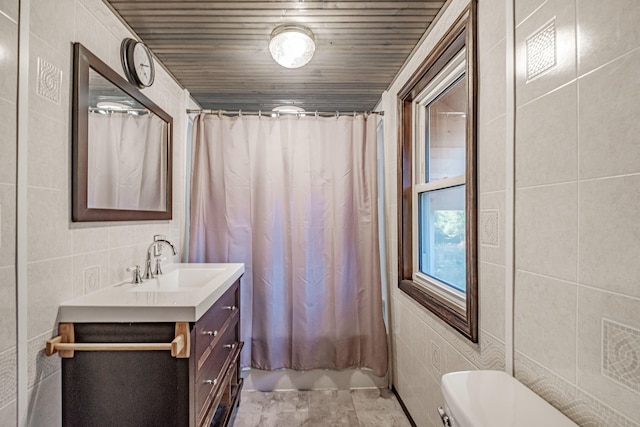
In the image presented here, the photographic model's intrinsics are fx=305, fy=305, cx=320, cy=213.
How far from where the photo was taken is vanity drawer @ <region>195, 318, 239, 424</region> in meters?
1.20

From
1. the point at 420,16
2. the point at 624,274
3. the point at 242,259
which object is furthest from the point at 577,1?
the point at 242,259

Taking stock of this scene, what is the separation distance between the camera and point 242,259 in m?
2.22

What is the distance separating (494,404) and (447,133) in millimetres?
1307

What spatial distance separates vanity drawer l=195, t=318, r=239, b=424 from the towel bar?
0.15 m

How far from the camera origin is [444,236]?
67.1 inches

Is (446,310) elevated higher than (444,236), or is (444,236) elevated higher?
(444,236)

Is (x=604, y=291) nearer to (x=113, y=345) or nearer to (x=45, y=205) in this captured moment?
(x=113, y=345)

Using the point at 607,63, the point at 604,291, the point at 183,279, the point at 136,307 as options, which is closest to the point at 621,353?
the point at 604,291

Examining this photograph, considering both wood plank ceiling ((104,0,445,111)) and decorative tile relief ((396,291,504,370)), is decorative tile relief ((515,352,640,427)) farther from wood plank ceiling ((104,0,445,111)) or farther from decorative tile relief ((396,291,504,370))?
wood plank ceiling ((104,0,445,111))

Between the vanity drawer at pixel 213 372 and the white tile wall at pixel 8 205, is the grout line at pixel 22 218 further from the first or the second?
the vanity drawer at pixel 213 372

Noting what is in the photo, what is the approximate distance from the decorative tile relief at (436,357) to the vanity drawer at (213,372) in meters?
1.05

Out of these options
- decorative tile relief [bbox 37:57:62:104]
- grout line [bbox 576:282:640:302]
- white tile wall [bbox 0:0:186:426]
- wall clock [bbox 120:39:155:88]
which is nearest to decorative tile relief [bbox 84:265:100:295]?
white tile wall [bbox 0:0:186:426]

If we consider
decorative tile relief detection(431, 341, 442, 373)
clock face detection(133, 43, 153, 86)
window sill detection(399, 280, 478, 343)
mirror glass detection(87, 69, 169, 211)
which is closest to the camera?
window sill detection(399, 280, 478, 343)

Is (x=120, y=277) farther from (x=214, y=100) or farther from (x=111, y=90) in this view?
(x=214, y=100)
